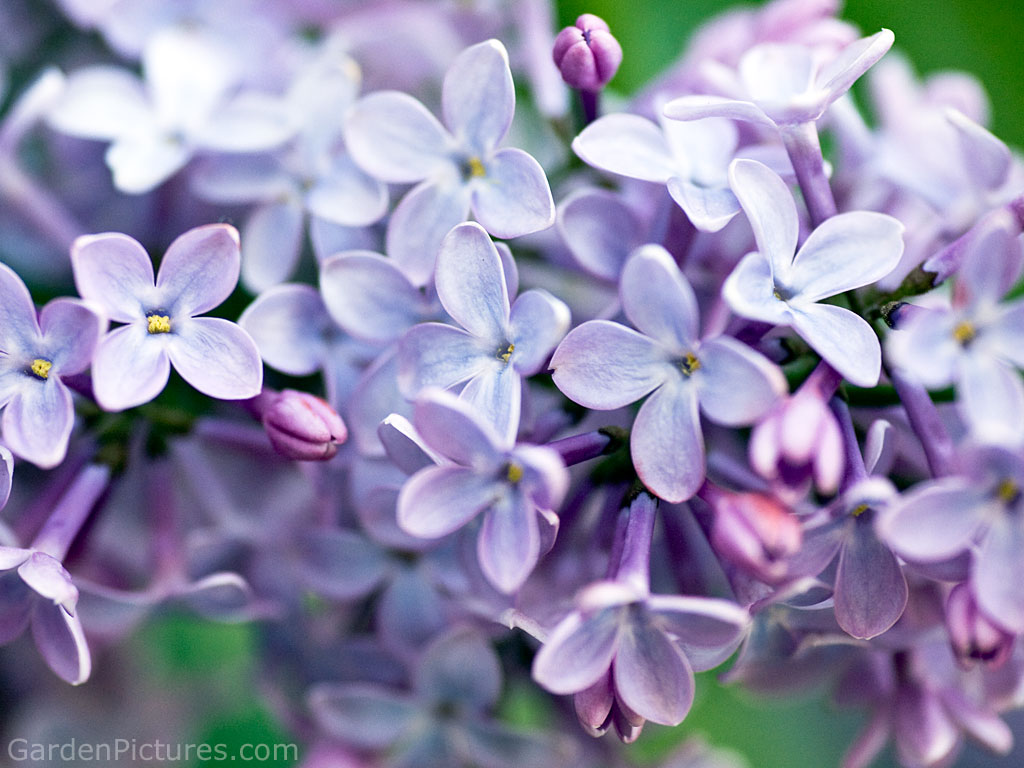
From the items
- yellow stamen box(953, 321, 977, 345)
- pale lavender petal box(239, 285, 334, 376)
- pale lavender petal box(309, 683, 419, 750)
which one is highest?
yellow stamen box(953, 321, 977, 345)

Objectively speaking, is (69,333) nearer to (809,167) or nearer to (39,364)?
(39,364)

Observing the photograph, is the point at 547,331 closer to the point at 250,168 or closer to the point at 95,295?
the point at 95,295

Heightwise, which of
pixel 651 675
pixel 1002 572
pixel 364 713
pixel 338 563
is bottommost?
pixel 364 713

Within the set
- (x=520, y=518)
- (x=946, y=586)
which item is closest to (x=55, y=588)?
(x=520, y=518)

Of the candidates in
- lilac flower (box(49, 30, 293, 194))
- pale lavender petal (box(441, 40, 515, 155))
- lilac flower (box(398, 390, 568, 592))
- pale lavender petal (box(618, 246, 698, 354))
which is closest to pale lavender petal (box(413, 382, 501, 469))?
lilac flower (box(398, 390, 568, 592))

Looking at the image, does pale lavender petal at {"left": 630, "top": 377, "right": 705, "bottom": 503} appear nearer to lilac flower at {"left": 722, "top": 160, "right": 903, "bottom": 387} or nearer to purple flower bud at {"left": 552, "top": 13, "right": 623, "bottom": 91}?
lilac flower at {"left": 722, "top": 160, "right": 903, "bottom": 387}

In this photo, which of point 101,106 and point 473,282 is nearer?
point 473,282

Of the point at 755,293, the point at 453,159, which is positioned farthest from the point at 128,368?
the point at 755,293
